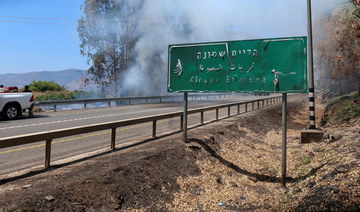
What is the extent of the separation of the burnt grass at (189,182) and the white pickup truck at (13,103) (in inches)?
419

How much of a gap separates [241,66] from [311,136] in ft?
18.4

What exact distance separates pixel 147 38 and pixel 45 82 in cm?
1666

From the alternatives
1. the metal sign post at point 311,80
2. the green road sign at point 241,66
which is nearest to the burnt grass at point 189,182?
the green road sign at point 241,66

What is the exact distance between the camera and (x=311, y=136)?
1188 centimetres

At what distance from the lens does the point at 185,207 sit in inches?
233

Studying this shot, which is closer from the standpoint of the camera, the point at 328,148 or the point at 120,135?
the point at 328,148

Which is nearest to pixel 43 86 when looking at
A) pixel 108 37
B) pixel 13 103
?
pixel 108 37

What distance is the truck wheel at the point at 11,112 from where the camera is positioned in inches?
635

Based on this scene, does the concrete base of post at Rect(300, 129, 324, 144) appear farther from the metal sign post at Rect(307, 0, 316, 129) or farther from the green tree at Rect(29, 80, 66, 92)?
the green tree at Rect(29, 80, 66, 92)

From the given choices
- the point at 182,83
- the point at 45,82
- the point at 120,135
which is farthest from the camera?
the point at 45,82

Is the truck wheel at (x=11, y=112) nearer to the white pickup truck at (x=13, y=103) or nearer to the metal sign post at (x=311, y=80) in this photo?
the white pickup truck at (x=13, y=103)

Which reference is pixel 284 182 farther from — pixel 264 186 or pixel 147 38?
pixel 147 38

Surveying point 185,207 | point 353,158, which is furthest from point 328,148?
point 185,207

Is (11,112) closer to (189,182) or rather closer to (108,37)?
(189,182)
